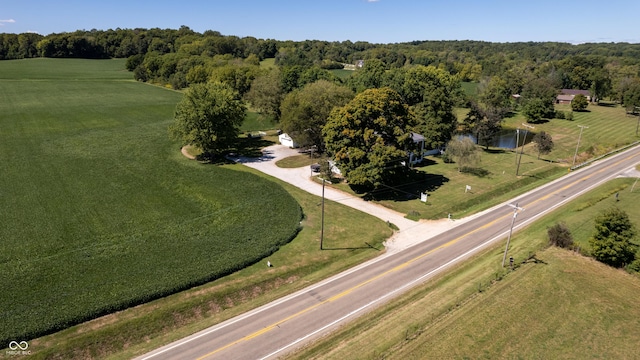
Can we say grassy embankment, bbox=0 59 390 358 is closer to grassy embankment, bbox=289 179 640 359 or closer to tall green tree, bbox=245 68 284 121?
grassy embankment, bbox=289 179 640 359

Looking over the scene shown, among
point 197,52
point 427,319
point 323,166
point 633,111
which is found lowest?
point 427,319

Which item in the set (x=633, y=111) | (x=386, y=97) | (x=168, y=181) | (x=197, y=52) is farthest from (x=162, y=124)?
(x=633, y=111)

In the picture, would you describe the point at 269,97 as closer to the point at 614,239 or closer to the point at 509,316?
the point at 614,239

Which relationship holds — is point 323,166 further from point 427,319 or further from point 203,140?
point 427,319

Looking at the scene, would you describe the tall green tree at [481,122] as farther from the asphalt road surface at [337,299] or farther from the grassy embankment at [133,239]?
the grassy embankment at [133,239]

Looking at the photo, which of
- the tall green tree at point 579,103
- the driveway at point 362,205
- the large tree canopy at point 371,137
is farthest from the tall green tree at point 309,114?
the tall green tree at point 579,103
